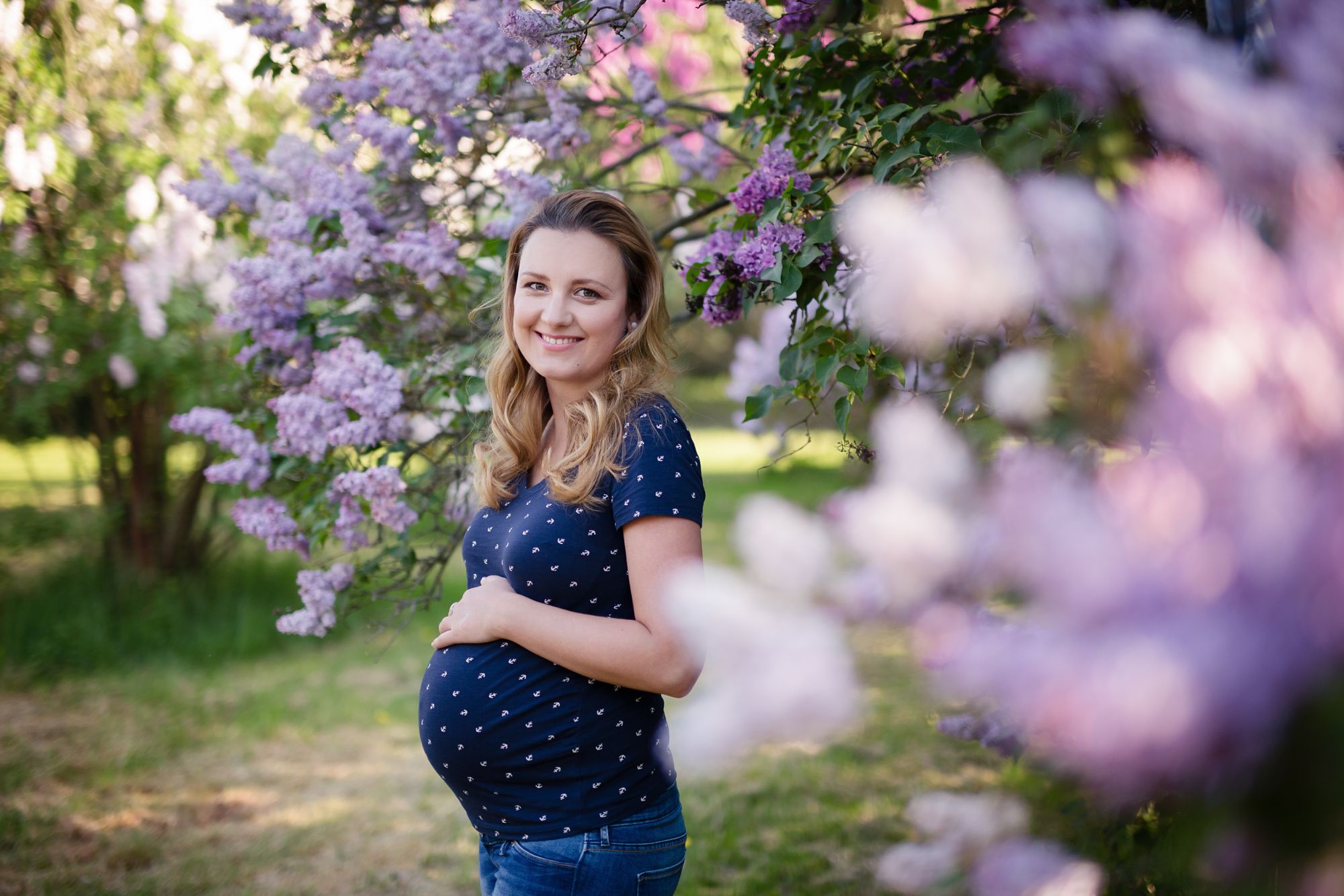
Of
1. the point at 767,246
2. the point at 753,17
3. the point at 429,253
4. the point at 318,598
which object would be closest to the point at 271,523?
the point at 318,598

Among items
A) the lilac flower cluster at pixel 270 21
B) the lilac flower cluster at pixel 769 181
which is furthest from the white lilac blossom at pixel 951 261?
Result: the lilac flower cluster at pixel 270 21

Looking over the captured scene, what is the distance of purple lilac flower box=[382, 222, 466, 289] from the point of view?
262cm

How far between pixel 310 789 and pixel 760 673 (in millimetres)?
4198

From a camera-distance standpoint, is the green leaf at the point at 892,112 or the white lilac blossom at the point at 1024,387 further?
the green leaf at the point at 892,112

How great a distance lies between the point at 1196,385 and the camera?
54 cm

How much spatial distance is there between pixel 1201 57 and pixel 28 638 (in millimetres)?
6436

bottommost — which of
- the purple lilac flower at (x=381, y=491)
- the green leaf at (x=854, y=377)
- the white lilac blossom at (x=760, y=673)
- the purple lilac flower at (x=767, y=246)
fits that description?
the purple lilac flower at (x=381, y=491)

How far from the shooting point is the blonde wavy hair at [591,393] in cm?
172

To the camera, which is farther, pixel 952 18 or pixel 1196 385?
pixel 952 18

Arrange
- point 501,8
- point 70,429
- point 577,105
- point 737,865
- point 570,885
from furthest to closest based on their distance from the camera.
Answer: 1. point 70,429
2. point 737,865
3. point 577,105
4. point 501,8
5. point 570,885

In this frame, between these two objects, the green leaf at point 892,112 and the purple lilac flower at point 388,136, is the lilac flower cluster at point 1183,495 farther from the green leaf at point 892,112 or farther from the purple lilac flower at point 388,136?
the purple lilac flower at point 388,136

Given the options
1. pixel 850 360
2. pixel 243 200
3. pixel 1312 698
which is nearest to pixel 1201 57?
pixel 1312 698

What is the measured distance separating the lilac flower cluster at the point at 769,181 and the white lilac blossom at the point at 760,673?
1.50 m

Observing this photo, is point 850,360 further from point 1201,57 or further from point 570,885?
point 1201,57
